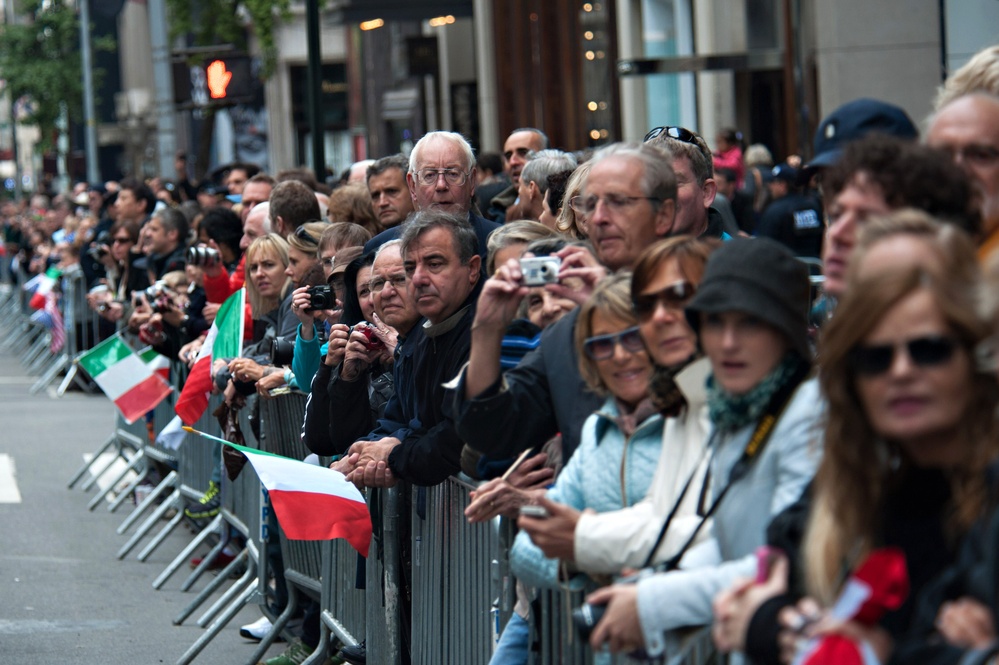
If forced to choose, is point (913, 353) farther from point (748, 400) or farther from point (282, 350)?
point (282, 350)

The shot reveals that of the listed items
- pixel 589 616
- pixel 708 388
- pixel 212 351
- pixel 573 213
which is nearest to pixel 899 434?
pixel 708 388

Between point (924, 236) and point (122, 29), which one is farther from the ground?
point (122, 29)

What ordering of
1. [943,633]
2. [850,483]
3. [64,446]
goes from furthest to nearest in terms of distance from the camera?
1. [64,446]
2. [850,483]
3. [943,633]

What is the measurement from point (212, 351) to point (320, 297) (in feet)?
6.01

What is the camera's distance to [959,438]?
9.39 feet

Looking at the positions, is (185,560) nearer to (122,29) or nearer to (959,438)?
(959,438)

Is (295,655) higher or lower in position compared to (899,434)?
lower

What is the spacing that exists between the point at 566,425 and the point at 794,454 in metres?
1.54

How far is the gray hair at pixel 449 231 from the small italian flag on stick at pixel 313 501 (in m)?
0.96

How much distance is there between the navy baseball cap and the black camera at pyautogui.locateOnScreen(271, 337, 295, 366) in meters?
4.23

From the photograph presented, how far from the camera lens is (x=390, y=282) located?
662cm

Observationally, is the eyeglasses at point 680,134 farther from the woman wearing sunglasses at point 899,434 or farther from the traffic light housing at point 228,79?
the traffic light housing at point 228,79

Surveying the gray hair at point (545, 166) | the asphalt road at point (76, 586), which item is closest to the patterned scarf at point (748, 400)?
the gray hair at point (545, 166)

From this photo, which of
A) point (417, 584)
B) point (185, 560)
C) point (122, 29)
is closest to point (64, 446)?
point (185, 560)
